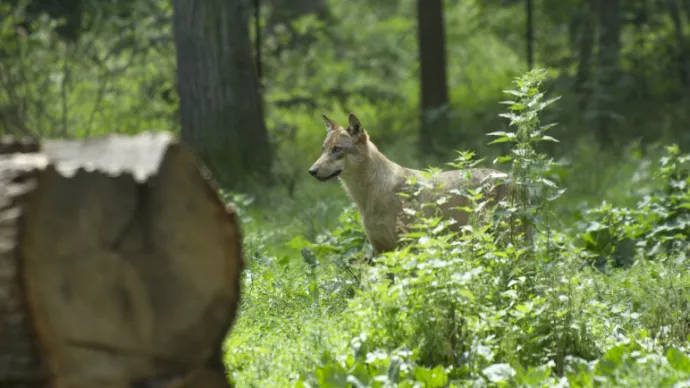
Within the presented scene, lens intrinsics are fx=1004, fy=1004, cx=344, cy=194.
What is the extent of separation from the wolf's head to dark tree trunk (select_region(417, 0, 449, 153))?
28.5 ft

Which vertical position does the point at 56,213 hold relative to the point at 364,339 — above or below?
above

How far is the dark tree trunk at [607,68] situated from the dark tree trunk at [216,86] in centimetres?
608

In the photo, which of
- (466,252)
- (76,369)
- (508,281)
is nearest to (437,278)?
(466,252)

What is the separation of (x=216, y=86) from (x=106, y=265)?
1001 centimetres

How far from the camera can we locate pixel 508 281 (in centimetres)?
614

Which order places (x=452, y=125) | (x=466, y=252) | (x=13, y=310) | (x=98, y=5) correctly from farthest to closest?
(x=452, y=125), (x=98, y=5), (x=466, y=252), (x=13, y=310)

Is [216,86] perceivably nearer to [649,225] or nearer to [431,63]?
[431,63]

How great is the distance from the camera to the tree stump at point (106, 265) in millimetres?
3961

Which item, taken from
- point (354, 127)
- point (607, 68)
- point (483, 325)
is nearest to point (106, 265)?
point (483, 325)

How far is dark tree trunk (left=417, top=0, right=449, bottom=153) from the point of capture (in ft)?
57.3

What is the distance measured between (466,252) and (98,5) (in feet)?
40.5

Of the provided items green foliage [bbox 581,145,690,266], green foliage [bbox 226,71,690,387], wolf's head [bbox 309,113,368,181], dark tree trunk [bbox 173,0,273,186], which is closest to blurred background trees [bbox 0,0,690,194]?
dark tree trunk [bbox 173,0,273,186]

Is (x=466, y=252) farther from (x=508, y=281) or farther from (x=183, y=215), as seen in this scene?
(x=183, y=215)

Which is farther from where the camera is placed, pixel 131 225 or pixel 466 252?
pixel 466 252
